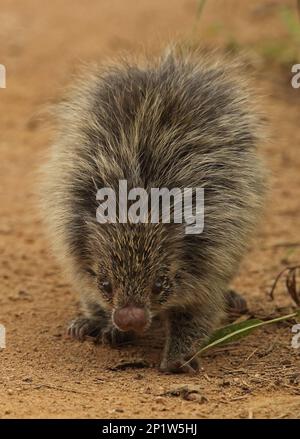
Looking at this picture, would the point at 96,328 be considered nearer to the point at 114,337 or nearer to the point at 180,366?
the point at 114,337

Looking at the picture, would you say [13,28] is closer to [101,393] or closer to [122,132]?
[122,132]

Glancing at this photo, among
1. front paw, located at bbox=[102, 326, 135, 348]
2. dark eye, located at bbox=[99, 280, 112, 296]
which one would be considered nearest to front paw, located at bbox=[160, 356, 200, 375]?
front paw, located at bbox=[102, 326, 135, 348]

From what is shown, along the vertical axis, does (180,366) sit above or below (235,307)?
below

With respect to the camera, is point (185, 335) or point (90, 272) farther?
point (185, 335)

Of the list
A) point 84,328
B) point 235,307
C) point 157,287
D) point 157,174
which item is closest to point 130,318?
point 157,287

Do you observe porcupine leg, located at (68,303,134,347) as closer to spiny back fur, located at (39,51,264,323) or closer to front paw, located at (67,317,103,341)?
front paw, located at (67,317,103,341)
